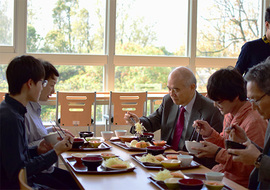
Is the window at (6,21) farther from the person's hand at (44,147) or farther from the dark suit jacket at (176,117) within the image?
the person's hand at (44,147)

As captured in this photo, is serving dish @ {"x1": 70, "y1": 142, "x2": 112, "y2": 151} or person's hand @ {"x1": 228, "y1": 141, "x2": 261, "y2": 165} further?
serving dish @ {"x1": 70, "y1": 142, "x2": 112, "y2": 151}

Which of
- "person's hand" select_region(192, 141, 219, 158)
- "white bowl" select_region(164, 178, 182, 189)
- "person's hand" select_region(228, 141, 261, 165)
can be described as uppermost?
"person's hand" select_region(228, 141, 261, 165)

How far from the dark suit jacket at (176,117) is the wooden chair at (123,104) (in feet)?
5.30

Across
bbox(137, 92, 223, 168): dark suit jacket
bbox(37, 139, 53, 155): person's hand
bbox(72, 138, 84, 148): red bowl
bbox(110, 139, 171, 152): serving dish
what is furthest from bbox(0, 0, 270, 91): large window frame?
bbox(37, 139, 53, 155): person's hand

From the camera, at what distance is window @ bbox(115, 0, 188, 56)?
6.04 meters

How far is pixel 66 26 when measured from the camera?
577 centimetres

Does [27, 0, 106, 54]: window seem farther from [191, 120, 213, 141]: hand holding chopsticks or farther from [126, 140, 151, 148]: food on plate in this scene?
[191, 120, 213, 141]: hand holding chopsticks

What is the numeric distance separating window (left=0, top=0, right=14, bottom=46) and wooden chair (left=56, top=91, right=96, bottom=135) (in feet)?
4.73

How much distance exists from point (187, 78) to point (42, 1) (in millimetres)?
3345

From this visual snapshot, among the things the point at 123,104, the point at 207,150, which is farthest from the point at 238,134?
the point at 123,104

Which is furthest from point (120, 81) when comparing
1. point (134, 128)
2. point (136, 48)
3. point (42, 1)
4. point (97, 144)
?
point (97, 144)

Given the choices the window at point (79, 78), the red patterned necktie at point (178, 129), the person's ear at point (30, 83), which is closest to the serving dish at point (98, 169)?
the person's ear at point (30, 83)

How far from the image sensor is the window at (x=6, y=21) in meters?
5.47

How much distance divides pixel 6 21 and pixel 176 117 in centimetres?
346
